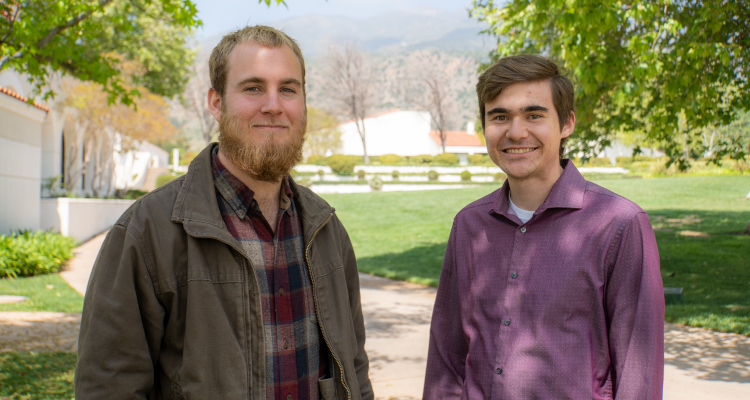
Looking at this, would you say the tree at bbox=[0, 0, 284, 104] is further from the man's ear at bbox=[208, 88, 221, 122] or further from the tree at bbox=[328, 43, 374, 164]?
the tree at bbox=[328, 43, 374, 164]

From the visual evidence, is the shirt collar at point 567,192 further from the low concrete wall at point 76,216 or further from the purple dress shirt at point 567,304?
the low concrete wall at point 76,216

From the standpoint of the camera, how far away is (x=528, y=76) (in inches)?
84.1

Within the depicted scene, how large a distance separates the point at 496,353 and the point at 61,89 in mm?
20863

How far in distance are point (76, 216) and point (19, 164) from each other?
357 centimetres

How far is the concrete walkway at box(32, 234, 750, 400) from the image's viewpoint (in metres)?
5.27

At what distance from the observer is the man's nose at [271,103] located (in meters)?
2.09

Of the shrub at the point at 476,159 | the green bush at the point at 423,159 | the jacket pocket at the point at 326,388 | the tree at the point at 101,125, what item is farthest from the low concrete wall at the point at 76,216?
the green bush at the point at 423,159

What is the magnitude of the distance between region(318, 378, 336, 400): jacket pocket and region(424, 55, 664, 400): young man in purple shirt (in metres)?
0.40

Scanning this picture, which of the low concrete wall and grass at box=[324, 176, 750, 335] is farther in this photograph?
the low concrete wall

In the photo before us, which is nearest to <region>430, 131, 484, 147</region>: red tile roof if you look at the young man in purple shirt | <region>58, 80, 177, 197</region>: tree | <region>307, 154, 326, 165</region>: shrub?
<region>307, 154, 326, 165</region>: shrub

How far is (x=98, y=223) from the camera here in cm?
1927

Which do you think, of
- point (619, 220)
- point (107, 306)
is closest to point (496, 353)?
point (619, 220)

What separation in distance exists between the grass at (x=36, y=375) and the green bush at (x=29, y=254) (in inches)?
261

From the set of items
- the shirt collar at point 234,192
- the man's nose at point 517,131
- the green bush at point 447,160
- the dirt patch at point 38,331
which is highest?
the green bush at point 447,160
